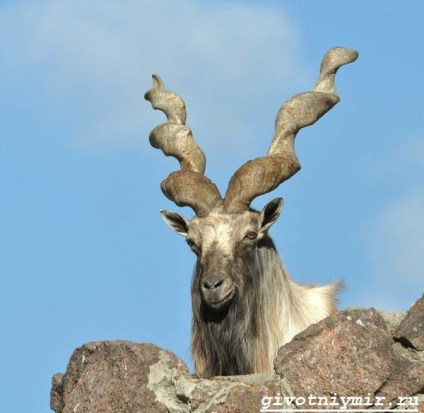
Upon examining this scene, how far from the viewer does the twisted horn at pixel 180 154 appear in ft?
46.6

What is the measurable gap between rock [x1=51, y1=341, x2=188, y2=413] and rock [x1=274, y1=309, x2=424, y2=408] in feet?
2.90

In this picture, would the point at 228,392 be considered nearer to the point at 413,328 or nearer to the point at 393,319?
the point at 413,328

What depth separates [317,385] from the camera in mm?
9609

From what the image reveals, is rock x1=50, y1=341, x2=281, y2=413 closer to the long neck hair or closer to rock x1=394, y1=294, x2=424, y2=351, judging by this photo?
rock x1=394, y1=294, x2=424, y2=351

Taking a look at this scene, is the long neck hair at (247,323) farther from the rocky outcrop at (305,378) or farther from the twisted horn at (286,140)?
the rocky outcrop at (305,378)

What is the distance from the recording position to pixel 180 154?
15.1 m

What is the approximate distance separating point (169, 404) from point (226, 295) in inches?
138

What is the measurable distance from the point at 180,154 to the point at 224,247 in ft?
5.49

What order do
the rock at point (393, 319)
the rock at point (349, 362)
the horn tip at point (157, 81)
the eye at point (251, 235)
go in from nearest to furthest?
the rock at point (349, 362), the rock at point (393, 319), the eye at point (251, 235), the horn tip at point (157, 81)

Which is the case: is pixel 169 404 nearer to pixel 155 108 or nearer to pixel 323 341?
pixel 323 341

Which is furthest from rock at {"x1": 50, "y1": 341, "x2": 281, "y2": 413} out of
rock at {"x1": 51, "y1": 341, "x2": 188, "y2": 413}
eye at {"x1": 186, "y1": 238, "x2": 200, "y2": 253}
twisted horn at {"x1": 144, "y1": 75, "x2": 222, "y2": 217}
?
twisted horn at {"x1": 144, "y1": 75, "x2": 222, "y2": 217}

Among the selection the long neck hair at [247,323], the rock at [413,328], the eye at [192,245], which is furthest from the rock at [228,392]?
the eye at [192,245]

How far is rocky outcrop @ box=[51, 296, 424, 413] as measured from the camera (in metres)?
9.55

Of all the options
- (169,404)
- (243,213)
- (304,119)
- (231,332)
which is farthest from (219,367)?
(169,404)
